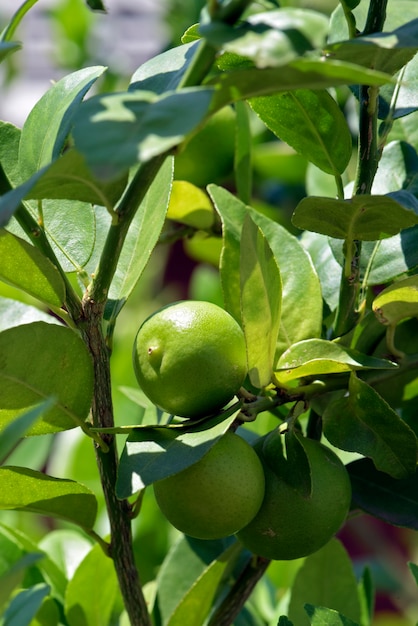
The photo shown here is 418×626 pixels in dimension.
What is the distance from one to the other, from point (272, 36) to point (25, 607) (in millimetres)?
330

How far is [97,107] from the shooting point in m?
0.43

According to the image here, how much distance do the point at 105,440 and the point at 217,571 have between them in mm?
198

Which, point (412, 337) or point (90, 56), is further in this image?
point (90, 56)

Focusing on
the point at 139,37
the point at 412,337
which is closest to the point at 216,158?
the point at 412,337

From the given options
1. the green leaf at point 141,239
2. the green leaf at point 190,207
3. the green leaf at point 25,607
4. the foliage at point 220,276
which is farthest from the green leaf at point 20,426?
the green leaf at point 190,207

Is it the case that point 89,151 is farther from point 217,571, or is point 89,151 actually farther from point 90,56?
point 90,56

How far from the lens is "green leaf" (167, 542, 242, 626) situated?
0.74 metres

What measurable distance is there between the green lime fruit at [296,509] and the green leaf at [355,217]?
6.0 inches

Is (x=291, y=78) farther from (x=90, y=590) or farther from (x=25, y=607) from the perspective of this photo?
(x=90, y=590)

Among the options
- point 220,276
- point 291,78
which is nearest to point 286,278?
point 220,276

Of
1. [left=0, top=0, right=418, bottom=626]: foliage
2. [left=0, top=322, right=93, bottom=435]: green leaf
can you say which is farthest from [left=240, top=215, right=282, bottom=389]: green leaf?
[left=0, top=322, right=93, bottom=435]: green leaf

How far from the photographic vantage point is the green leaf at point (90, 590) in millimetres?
796

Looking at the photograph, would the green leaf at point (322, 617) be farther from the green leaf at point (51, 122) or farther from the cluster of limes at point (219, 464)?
the green leaf at point (51, 122)

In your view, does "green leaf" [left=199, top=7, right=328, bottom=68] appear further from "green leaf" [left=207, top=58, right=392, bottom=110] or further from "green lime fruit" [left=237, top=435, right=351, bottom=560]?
"green lime fruit" [left=237, top=435, right=351, bottom=560]
